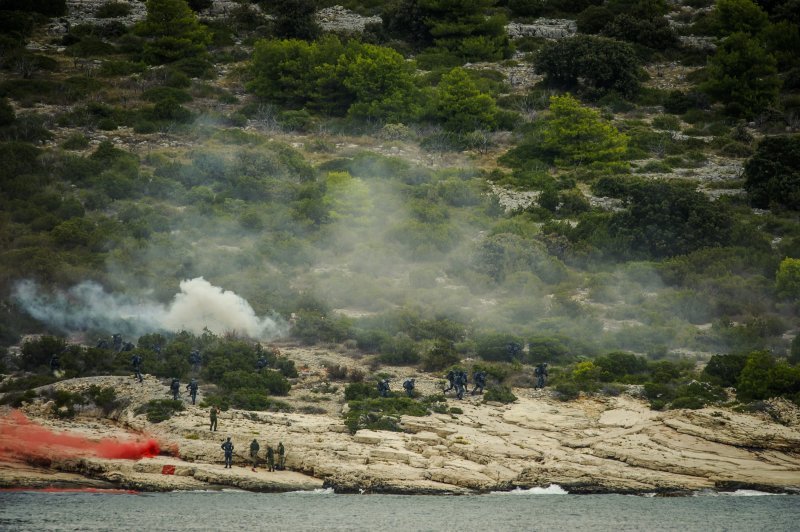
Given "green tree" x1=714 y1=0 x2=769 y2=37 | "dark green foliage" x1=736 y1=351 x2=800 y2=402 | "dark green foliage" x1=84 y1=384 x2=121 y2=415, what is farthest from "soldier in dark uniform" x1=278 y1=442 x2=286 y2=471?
"green tree" x1=714 y1=0 x2=769 y2=37

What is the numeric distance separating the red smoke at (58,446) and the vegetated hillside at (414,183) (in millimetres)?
6439

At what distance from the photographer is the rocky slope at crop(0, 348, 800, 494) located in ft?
168

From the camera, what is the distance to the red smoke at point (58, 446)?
171ft

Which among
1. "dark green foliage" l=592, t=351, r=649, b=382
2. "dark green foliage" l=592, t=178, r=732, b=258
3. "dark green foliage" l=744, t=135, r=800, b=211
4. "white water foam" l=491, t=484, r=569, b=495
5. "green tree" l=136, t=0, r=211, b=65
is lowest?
"white water foam" l=491, t=484, r=569, b=495

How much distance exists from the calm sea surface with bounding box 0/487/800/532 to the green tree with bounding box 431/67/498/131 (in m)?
51.8

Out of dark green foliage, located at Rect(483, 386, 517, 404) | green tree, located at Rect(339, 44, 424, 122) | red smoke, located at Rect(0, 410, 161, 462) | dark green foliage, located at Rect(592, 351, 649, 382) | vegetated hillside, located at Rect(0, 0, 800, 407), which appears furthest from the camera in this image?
green tree, located at Rect(339, 44, 424, 122)

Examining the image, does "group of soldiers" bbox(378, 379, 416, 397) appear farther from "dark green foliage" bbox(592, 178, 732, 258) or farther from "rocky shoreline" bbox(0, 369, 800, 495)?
"dark green foliage" bbox(592, 178, 732, 258)

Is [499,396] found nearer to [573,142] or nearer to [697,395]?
[697,395]

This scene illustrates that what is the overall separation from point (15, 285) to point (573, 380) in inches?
1134

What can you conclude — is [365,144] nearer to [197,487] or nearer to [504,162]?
[504,162]

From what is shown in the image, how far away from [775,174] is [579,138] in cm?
1428

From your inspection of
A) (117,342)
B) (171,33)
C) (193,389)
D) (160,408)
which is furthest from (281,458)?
(171,33)

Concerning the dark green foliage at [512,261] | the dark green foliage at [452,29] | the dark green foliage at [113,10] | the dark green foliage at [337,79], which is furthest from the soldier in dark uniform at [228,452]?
Result: the dark green foliage at [113,10]

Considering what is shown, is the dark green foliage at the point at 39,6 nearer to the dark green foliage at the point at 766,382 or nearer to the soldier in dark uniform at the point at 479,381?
the soldier in dark uniform at the point at 479,381
